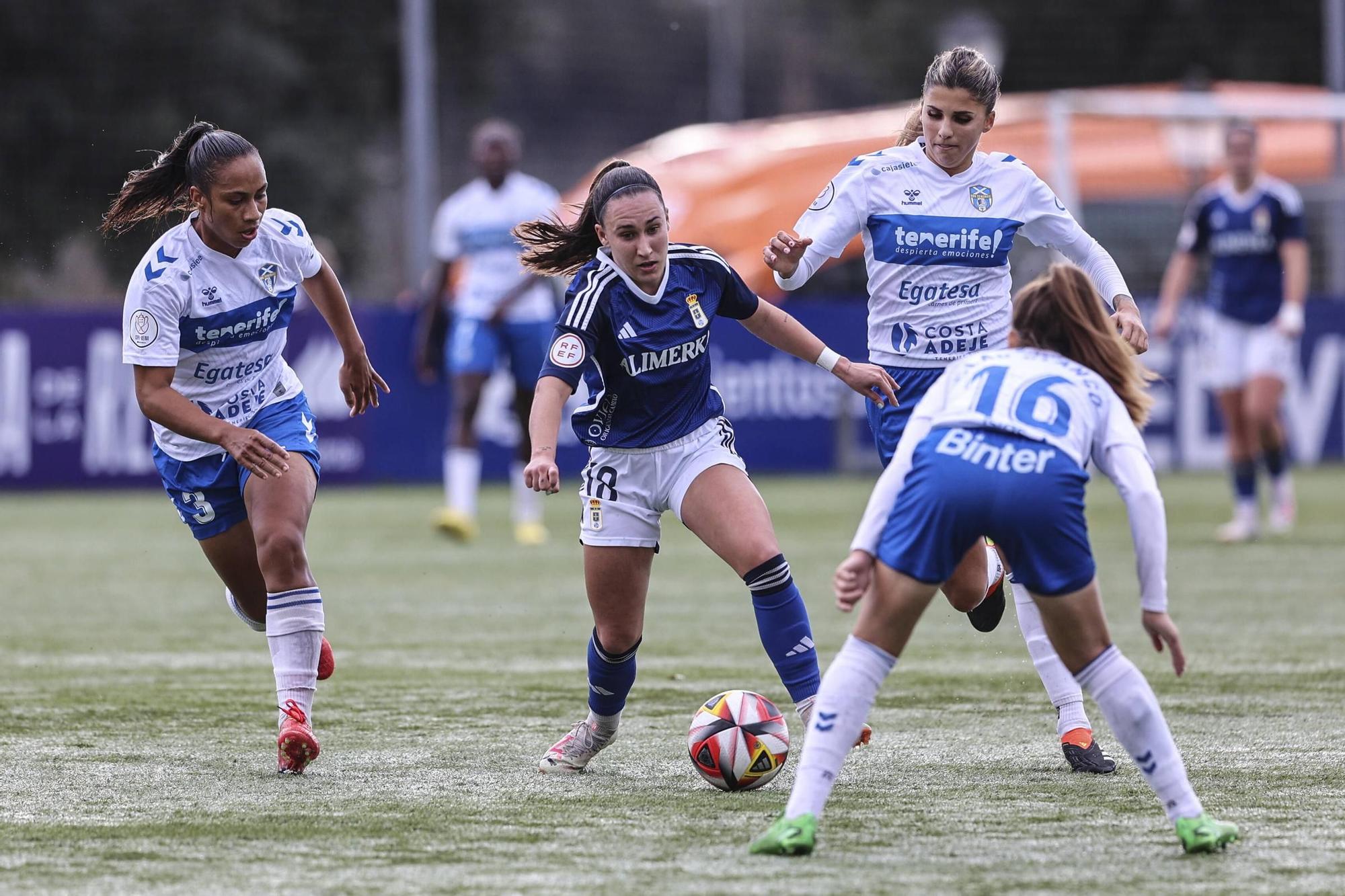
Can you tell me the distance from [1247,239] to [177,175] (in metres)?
8.31

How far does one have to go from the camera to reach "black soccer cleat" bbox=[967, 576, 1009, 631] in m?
6.16

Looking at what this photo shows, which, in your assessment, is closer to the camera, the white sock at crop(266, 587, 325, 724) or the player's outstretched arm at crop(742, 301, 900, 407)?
the player's outstretched arm at crop(742, 301, 900, 407)

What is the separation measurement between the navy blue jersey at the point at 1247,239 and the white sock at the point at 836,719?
342 inches

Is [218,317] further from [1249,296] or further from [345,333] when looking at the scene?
[1249,296]

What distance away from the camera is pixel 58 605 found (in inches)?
386

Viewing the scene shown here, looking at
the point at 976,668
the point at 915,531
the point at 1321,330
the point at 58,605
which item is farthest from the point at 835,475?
the point at 915,531

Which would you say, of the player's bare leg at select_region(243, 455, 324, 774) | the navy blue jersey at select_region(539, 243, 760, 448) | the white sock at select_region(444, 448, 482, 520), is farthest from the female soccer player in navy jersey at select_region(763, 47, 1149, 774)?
the white sock at select_region(444, 448, 482, 520)

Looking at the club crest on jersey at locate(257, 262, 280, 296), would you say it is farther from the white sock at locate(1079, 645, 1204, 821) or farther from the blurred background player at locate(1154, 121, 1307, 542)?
the blurred background player at locate(1154, 121, 1307, 542)

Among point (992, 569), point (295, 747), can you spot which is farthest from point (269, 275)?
point (992, 569)

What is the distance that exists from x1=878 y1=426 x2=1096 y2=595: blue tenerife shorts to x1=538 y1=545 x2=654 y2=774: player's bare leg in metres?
1.23

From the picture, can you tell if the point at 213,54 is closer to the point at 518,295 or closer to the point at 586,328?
the point at 518,295

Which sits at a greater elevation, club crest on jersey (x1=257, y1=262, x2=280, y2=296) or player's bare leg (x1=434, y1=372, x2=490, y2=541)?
club crest on jersey (x1=257, y1=262, x2=280, y2=296)

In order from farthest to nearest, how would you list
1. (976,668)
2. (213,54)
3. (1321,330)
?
(213,54) → (1321,330) → (976,668)

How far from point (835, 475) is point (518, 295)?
655cm
